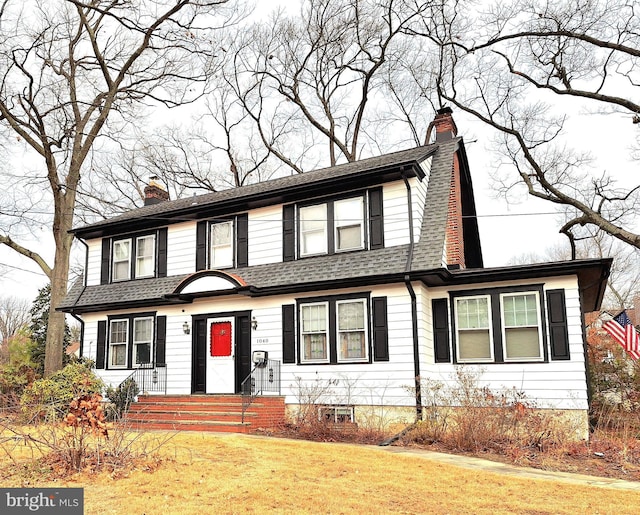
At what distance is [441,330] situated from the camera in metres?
13.4

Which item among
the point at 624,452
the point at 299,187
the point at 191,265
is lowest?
the point at 624,452

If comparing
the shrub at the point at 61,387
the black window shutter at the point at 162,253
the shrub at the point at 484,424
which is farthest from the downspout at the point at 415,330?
the black window shutter at the point at 162,253

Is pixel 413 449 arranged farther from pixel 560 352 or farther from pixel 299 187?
pixel 299 187

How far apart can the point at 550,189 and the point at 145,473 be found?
20.5 m

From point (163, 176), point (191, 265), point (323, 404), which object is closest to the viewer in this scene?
point (323, 404)

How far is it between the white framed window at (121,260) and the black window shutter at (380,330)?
840cm

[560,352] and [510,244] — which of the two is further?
[510,244]

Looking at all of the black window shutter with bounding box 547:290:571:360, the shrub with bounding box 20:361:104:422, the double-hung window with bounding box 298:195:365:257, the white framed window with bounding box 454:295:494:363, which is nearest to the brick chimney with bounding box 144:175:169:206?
the shrub with bounding box 20:361:104:422

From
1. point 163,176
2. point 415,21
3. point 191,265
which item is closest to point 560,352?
point 191,265

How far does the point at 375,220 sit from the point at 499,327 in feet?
12.4

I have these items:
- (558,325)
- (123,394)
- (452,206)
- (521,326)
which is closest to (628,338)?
(558,325)

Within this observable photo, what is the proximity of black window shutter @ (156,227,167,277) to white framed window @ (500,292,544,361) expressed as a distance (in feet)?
31.3

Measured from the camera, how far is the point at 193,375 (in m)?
15.6

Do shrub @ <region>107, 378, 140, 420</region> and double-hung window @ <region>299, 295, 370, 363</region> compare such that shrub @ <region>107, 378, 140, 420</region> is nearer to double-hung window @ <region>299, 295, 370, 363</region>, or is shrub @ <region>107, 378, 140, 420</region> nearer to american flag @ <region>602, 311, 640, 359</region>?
double-hung window @ <region>299, 295, 370, 363</region>
